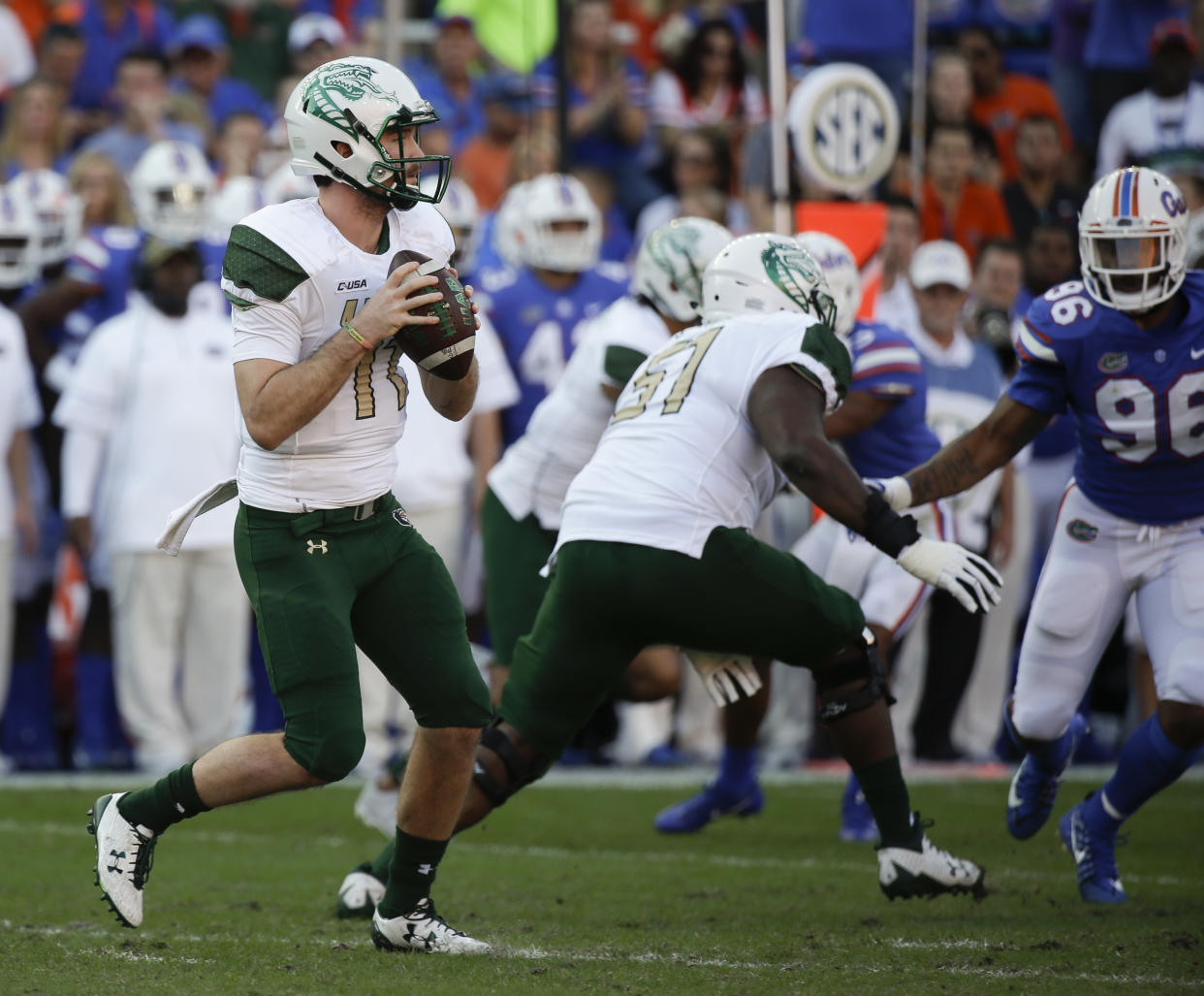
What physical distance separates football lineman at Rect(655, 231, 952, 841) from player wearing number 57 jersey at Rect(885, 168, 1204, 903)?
3.19 feet

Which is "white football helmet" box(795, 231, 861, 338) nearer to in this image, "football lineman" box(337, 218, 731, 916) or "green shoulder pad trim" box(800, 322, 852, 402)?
"football lineman" box(337, 218, 731, 916)

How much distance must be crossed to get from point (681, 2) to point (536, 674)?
8797 mm

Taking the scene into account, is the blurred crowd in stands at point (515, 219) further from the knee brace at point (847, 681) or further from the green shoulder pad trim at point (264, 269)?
the green shoulder pad trim at point (264, 269)

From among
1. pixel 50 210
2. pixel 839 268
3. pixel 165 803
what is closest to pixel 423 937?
pixel 165 803

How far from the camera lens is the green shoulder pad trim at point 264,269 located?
4137 millimetres

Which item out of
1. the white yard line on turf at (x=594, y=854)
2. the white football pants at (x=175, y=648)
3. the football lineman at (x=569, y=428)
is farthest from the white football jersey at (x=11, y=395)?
the football lineman at (x=569, y=428)

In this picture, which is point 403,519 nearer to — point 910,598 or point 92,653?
point 910,598

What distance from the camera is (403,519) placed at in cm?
455

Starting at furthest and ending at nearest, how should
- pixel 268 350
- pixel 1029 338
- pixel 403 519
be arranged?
pixel 1029 338, pixel 403 519, pixel 268 350

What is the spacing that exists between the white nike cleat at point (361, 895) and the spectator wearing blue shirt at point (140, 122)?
6.08 m

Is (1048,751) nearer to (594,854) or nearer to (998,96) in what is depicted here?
(594,854)

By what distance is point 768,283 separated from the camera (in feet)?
17.1

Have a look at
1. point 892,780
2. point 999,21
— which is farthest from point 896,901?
point 999,21

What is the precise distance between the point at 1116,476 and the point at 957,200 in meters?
5.41
